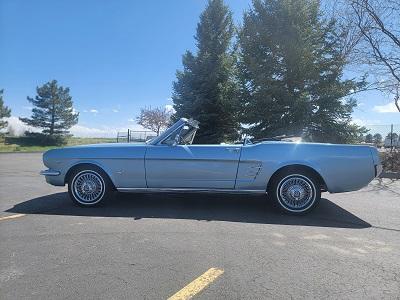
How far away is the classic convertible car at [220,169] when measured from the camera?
19.3 ft

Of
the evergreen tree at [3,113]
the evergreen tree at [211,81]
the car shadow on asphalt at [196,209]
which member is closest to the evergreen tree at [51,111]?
the evergreen tree at [3,113]

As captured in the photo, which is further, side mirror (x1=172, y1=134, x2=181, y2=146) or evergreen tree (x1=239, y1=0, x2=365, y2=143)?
evergreen tree (x1=239, y1=0, x2=365, y2=143)

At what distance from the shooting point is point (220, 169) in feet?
19.6

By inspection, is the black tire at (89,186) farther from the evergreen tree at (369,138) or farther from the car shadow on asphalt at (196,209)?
the evergreen tree at (369,138)

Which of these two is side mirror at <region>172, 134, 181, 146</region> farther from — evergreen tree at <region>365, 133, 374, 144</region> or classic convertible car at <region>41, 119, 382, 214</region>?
evergreen tree at <region>365, 133, 374, 144</region>

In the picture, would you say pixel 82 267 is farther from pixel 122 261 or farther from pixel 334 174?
pixel 334 174

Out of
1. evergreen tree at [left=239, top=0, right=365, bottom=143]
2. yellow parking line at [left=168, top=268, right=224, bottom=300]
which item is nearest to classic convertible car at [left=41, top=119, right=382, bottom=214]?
yellow parking line at [left=168, top=268, right=224, bottom=300]

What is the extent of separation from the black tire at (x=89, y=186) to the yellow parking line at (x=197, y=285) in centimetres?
313

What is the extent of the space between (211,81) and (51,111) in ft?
98.8

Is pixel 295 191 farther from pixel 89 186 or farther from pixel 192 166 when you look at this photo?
pixel 89 186

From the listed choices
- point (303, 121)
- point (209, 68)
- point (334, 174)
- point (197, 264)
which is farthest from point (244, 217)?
point (209, 68)

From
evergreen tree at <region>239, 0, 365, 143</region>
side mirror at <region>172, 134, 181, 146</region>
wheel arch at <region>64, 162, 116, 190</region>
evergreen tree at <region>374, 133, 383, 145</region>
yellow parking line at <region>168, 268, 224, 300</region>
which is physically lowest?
yellow parking line at <region>168, 268, 224, 300</region>

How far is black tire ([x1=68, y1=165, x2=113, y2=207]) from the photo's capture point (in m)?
6.24

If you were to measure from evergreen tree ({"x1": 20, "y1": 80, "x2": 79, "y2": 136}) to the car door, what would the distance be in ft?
143
